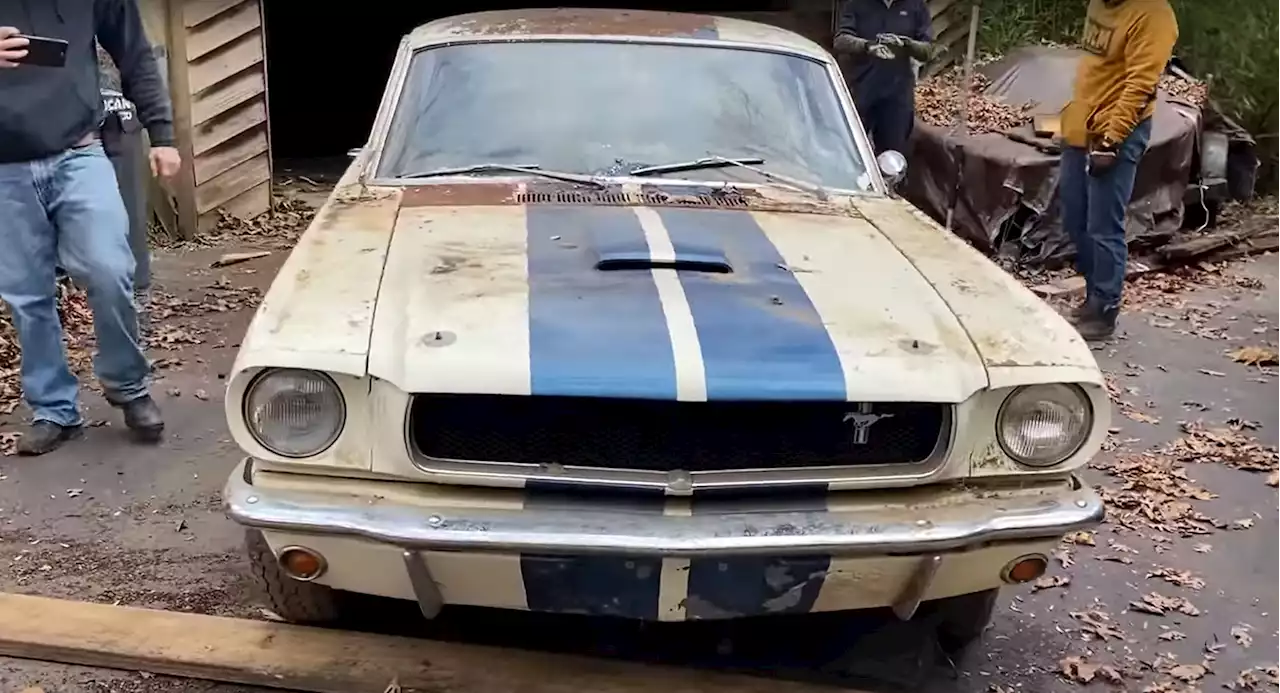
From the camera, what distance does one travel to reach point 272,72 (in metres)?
14.7

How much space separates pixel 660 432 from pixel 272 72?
13.2 metres

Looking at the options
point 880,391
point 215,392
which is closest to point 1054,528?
point 880,391

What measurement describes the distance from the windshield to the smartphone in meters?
1.05

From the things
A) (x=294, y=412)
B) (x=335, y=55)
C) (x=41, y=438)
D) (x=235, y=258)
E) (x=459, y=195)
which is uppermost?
(x=459, y=195)

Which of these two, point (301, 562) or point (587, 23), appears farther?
point (587, 23)

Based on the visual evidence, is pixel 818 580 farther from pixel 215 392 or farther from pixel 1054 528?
pixel 215 392

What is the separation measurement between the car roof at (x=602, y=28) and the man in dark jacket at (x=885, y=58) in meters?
2.92

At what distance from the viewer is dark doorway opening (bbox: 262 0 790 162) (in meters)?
13.4

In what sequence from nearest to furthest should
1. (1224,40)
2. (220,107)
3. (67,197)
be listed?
1. (67,197)
2. (220,107)
3. (1224,40)

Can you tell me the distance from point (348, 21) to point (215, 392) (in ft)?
38.5

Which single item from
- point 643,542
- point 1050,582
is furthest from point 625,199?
point 1050,582

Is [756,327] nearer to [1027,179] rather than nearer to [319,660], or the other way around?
[319,660]

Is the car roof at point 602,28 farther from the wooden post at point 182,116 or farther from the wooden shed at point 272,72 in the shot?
the wooden shed at point 272,72

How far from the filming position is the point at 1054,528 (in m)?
2.65
